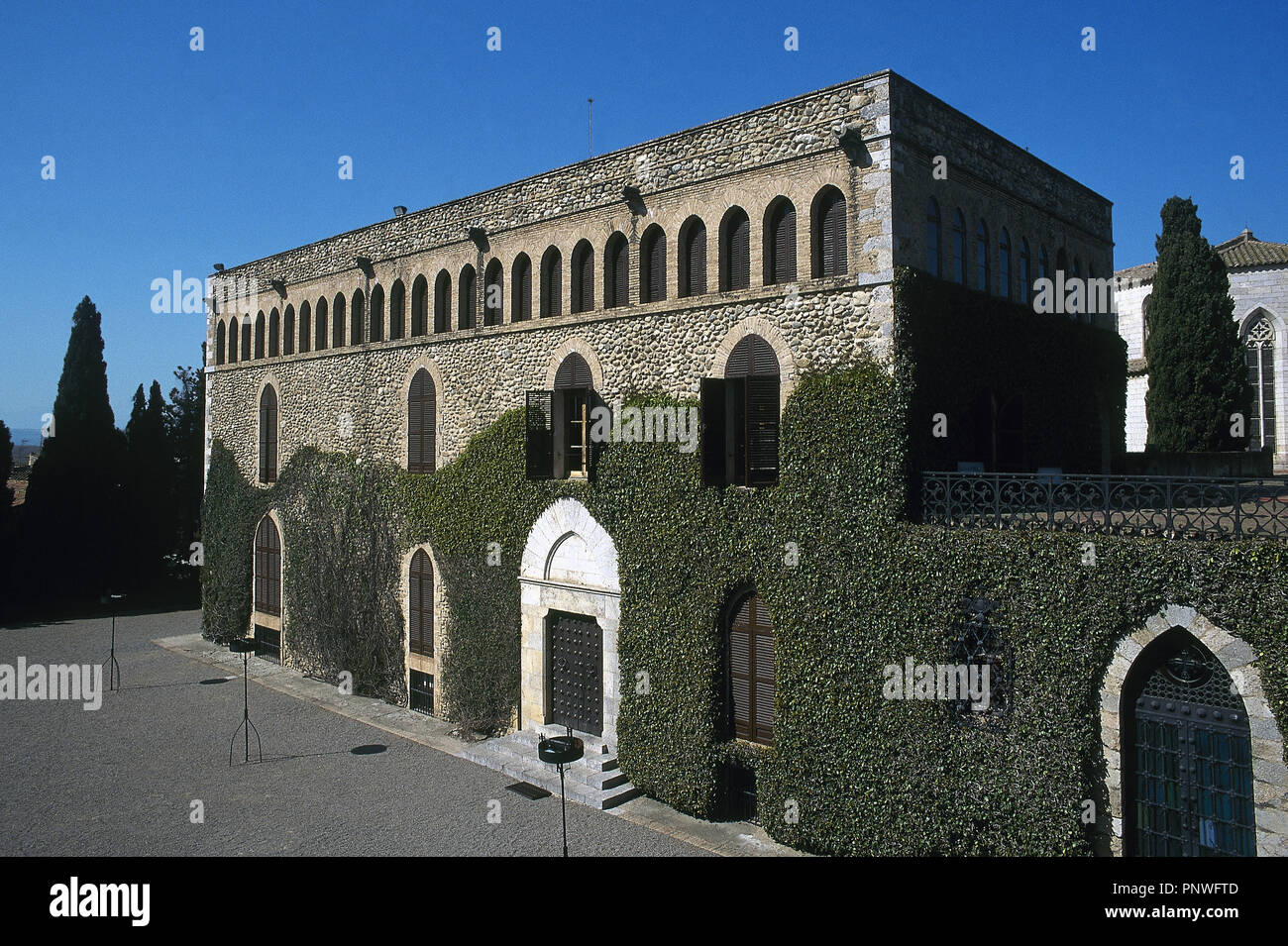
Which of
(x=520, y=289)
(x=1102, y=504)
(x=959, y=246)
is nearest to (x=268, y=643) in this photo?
(x=520, y=289)

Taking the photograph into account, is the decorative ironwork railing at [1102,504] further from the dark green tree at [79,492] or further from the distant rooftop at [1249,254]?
the dark green tree at [79,492]

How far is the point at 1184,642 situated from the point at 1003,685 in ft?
6.67

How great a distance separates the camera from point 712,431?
43.2ft

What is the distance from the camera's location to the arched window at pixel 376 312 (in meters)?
20.4

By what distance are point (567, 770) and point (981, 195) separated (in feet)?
39.8

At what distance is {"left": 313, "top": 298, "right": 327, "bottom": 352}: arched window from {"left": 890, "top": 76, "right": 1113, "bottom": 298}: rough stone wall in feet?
52.6

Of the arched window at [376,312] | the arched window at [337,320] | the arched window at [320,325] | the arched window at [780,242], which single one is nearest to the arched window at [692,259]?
the arched window at [780,242]

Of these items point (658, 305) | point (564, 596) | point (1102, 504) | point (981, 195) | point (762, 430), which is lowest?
point (564, 596)

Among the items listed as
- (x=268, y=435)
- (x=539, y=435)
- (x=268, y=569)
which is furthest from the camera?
(x=268, y=435)

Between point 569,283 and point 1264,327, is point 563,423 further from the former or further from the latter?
point 1264,327

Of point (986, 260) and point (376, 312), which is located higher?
point (376, 312)

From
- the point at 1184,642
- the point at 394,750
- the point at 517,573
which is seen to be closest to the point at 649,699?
the point at 517,573

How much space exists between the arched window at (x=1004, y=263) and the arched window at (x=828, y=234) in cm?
370

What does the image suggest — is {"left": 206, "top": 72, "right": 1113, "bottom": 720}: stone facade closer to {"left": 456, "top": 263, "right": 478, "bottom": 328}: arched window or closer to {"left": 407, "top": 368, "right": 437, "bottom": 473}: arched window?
{"left": 456, "top": 263, "right": 478, "bottom": 328}: arched window
